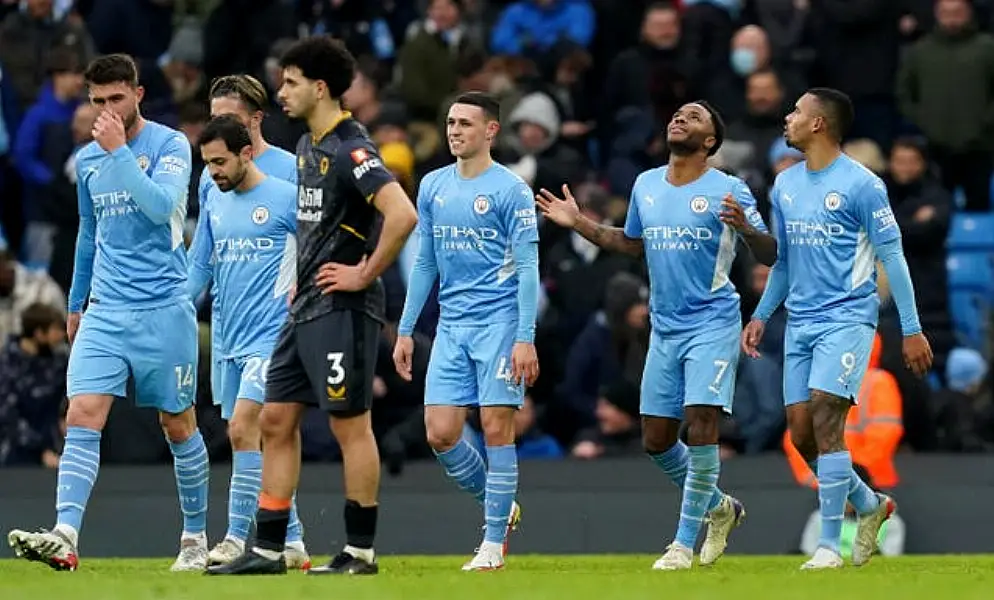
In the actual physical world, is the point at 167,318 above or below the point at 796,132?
below

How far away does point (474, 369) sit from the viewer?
14.8 m

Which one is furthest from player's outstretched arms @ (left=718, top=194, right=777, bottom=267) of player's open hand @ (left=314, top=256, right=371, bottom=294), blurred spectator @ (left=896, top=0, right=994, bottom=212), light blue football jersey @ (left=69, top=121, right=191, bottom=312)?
blurred spectator @ (left=896, top=0, right=994, bottom=212)

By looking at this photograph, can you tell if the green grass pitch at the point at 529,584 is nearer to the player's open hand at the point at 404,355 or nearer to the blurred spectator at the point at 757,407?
the player's open hand at the point at 404,355

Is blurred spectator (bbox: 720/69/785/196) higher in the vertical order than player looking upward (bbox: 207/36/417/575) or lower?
higher

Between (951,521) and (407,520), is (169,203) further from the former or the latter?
(951,521)

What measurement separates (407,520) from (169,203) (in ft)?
18.7

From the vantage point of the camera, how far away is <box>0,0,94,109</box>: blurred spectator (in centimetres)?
2380

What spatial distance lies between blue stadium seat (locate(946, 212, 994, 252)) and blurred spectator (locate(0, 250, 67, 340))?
7.70m

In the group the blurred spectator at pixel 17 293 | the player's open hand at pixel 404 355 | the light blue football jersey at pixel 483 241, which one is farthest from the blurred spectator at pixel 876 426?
the blurred spectator at pixel 17 293

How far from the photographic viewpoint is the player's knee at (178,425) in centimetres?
1448

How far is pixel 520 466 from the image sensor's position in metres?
19.2

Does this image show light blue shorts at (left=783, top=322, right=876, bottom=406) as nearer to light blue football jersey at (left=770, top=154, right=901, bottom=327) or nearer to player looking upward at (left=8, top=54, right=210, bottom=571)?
light blue football jersey at (left=770, top=154, right=901, bottom=327)

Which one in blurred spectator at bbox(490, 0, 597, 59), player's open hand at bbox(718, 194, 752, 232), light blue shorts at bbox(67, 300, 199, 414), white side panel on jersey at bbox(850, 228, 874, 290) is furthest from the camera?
blurred spectator at bbox(490, 0, 597, 59)

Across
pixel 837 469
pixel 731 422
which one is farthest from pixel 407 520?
pixel 837 469
